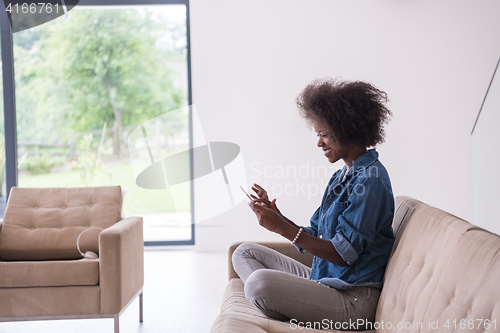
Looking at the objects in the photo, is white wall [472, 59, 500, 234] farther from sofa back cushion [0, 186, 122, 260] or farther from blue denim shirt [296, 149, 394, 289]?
sofa back cushion [0, 186, 122, 260]

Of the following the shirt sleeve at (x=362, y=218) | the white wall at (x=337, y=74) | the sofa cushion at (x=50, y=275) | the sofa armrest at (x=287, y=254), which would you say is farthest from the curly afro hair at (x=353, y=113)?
the white wall at (x=337, y=74)

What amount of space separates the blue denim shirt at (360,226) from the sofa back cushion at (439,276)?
0.18 ft

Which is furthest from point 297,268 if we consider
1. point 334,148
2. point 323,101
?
point 323,101

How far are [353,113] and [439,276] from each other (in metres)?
0.72

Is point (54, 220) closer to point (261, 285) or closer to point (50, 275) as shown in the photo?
point (50, 275)

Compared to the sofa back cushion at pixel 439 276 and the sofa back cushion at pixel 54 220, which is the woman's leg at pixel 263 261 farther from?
the sofa back cushion at pixel 54 220

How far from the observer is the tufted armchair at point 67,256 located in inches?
87.2

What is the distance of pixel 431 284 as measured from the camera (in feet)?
3.69

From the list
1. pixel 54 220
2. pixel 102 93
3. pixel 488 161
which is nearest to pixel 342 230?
pixel 488 161

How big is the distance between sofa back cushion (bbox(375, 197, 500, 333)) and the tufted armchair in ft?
4.69

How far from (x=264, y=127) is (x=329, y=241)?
2.96m

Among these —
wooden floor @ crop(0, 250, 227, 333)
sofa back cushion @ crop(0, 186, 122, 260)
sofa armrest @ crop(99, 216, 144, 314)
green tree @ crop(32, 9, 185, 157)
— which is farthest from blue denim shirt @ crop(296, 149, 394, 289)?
green tree @ crop(32, 9, 185, 157)

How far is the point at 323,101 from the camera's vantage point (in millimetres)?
1701

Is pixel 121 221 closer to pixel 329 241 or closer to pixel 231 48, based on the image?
pixel 329 241
